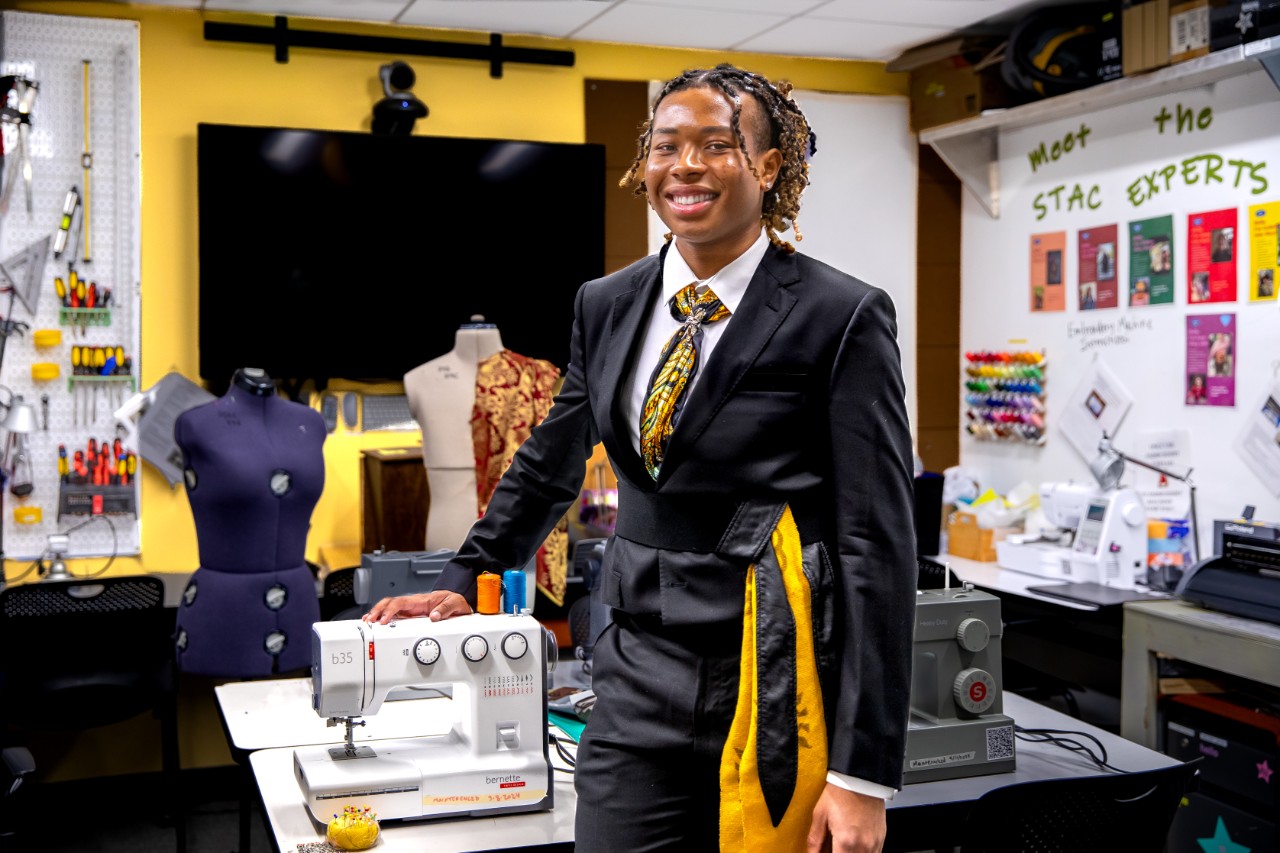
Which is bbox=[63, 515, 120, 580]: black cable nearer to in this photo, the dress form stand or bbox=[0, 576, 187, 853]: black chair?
bbox=[0, 576, 187, 853]: black chair

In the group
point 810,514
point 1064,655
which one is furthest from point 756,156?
point 1064,655

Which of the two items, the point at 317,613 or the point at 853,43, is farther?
the point at 853,43

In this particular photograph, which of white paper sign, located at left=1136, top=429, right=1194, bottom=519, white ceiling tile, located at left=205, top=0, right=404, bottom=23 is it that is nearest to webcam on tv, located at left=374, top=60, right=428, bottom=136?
white ceiling tile, located at left=205, top=0, right=404, bottom=23

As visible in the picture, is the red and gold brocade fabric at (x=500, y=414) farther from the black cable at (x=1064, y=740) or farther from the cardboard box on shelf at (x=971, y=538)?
the black cable at (x=1064, y=740)

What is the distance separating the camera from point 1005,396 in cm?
550

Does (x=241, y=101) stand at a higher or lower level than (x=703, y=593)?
higher

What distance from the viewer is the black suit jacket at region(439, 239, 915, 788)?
1452 mm

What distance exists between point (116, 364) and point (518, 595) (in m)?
2.99

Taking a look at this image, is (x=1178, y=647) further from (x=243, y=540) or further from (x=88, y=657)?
(x=88, y=657)

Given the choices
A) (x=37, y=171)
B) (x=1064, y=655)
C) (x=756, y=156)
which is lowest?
(x=1064, y=655)

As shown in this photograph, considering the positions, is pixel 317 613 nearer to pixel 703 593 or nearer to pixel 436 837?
pixel 436 837

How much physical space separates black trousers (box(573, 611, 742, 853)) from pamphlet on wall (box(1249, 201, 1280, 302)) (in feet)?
11.1

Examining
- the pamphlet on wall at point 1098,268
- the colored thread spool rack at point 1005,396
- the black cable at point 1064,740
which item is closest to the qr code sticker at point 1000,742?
the black cable at point 1064,740

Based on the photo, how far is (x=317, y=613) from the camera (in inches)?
149
